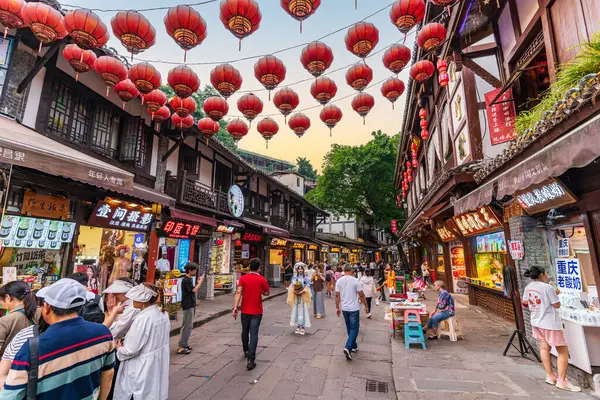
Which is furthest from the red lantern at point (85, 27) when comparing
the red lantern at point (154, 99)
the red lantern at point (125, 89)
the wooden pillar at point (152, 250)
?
the wooden pillar at point (152, 250)

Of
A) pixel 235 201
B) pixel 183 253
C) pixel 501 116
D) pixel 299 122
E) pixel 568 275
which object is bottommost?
pixel 568 275

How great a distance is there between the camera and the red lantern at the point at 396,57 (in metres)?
6.90

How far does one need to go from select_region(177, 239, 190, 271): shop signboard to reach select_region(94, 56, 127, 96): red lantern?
779cm

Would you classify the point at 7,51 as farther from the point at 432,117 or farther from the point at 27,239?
the point at 432,117

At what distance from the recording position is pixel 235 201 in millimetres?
15852

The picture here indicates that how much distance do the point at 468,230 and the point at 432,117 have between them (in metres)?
7.10

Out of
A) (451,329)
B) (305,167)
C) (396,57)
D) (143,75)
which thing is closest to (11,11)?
(143,75)

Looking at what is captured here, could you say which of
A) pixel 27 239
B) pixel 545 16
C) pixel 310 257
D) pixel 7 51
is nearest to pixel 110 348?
pixel 27 239

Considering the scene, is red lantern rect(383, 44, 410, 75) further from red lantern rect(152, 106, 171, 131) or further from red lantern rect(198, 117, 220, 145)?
red lantern rect(152, 106, 171, 131)

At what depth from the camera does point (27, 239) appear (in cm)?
680

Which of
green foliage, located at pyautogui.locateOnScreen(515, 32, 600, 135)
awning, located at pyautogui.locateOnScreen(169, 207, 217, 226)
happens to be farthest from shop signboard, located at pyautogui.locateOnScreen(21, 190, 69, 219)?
green foliage, located at pyautogui.locateOnScreen(515, 32, 600, 135)

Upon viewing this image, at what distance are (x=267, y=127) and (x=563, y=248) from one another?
7.81 meters

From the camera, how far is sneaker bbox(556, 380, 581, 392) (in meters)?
4.44

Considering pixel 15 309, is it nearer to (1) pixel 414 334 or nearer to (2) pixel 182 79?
(2) pixel 182 79
